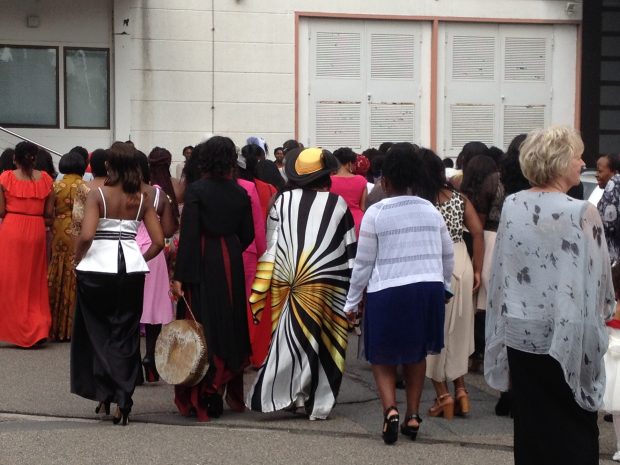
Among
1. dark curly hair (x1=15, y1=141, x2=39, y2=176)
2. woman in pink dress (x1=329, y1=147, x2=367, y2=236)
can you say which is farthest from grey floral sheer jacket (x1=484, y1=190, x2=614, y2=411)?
dark curly hair (x1=15, y1=141, x2=39, y2=176)

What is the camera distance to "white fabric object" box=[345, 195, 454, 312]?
7711 millimetres

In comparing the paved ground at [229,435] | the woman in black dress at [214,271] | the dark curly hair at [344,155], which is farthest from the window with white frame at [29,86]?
the woman in black dress at [214,271]

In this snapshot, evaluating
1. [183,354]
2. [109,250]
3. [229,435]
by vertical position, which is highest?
[109,250]

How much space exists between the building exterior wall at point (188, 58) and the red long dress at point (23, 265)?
930 centimetres

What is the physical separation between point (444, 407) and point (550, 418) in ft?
10.3

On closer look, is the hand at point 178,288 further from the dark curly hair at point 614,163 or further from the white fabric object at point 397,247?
the dark curly hair at point 614,163

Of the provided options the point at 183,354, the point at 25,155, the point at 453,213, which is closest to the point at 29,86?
the point at 25,155

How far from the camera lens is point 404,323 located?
7676 millimetres

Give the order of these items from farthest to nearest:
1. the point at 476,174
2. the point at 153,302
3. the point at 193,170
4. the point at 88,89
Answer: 1. the point at 88,89
2. the point at 153,302
3. the point at 476,174
4. the point at 193,170

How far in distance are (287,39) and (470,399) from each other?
13.0 m

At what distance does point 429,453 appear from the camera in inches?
297

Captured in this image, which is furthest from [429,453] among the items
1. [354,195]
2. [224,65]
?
[224,65]

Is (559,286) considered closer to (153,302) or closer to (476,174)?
(476,174)

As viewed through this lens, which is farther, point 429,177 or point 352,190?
point 352,190
